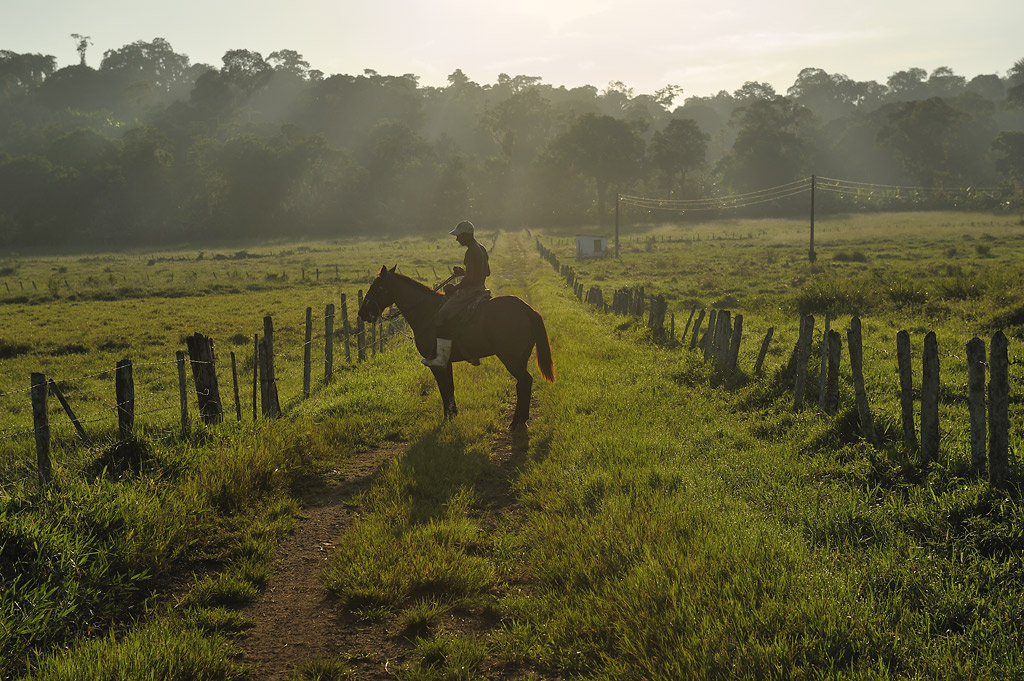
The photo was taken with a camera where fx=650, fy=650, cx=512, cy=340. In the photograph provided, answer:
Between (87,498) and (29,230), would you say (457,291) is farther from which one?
(29,230)

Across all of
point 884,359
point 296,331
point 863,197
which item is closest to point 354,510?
point 884,359

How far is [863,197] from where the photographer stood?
94.3 metres

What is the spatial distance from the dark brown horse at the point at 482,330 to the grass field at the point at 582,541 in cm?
60

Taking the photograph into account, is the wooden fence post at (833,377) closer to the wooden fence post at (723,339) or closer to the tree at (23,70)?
the wooden fence post at (723,339)

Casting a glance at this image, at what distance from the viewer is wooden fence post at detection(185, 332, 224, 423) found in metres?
8.32

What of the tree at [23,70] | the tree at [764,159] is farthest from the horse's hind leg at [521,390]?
the tree at [23,70]

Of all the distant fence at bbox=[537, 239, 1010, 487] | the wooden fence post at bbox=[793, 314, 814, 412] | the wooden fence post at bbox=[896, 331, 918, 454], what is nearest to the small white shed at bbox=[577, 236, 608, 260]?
the distant fence at bbox=[537, 239, 1010, 487]

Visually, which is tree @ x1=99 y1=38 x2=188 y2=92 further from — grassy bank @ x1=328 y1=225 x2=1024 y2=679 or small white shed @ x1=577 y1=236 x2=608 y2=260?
grassy bank @ x1=328 y1=225 x2=1024 y2=679

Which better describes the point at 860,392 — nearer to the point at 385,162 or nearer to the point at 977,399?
the point at 977,399

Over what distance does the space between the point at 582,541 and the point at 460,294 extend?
5.20 metres

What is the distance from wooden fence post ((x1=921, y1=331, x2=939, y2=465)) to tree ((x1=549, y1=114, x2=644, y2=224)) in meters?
85.8

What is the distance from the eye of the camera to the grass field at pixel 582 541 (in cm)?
396

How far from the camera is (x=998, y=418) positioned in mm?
5508

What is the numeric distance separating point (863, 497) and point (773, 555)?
1.64 m
